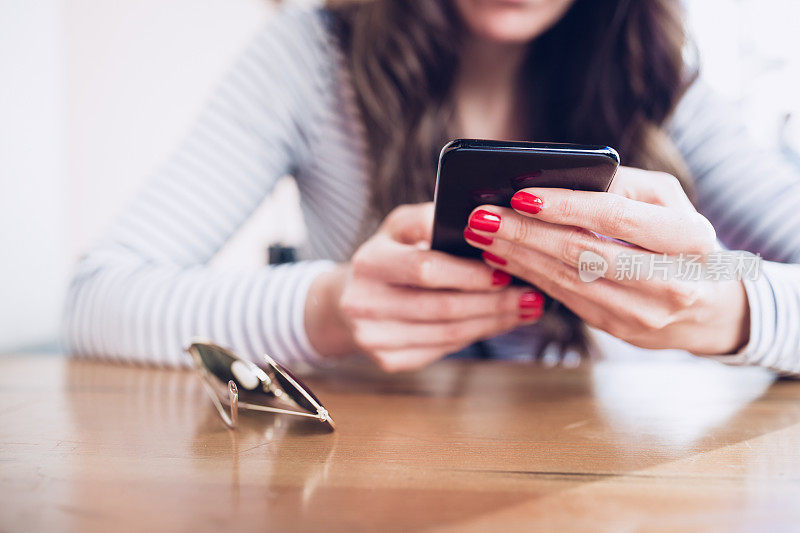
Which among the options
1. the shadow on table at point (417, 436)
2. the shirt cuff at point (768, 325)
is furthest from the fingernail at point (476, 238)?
the shirt cuff at point (768, 325)

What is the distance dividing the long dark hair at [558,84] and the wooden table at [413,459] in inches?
10.8

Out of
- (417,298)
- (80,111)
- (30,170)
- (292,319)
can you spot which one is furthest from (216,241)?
(80,111)

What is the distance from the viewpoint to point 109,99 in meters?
1.71

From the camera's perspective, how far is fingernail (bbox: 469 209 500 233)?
302mm

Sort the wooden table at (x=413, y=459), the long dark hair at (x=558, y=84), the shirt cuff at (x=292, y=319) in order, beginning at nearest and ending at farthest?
the wooden table at (x=413, y=459) < the shirt cuff at (x=292, y=319) < the long dark hair at (x=558, y=84)

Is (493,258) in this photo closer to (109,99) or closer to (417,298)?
(417,298)

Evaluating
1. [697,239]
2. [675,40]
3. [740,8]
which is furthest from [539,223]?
[740,8]

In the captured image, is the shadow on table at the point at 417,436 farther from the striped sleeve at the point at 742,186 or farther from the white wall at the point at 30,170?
the white wall at the point at 30,170

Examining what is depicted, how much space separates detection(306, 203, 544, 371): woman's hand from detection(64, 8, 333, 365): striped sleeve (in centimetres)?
9

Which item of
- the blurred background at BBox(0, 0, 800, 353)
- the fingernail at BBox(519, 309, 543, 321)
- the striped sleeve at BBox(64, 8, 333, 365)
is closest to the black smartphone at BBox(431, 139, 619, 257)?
the fingernail at BBox(519, 309, 543, 321)

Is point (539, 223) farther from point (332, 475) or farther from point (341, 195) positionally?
point (341, 195)

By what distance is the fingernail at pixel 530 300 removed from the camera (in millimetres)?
377

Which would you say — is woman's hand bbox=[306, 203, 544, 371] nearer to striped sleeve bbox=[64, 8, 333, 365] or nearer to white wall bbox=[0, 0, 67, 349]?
striped sleeve bbox=[64, 8, 333, 365]

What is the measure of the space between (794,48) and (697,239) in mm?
476
